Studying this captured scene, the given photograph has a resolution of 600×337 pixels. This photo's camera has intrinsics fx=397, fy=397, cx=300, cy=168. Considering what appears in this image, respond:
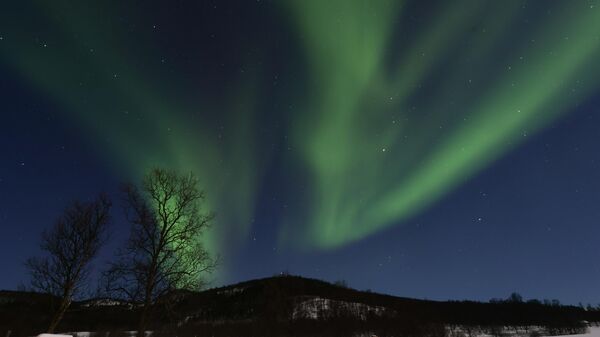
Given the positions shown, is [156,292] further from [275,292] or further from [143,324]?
[275,292]

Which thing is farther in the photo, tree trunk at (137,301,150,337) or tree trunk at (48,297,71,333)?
tree trunk at (48,297,71,333)

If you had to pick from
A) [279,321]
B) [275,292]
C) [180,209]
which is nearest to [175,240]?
[180,209]

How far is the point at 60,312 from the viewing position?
761 inches

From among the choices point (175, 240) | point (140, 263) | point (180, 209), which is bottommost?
point (140, 263)

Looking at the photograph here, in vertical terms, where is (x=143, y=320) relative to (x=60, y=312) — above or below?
below

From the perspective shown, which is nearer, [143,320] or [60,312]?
[143,320]

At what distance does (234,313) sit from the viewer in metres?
200

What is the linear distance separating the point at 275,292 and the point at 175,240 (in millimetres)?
166028

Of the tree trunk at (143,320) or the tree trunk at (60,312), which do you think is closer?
the tree trunk at (143,320)

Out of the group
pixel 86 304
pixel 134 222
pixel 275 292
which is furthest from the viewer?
pixel 275 292

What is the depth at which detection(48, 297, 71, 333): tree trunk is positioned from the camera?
1894 centimetres

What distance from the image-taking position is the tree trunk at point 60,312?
1894cm

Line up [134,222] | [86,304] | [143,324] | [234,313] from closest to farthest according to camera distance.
→ 1. [143,324]
2. [134,222]
3. [86,304]
4. [234,313]

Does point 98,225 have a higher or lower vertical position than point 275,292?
lower
